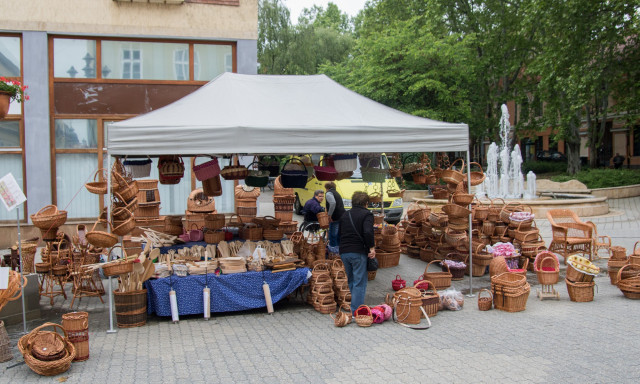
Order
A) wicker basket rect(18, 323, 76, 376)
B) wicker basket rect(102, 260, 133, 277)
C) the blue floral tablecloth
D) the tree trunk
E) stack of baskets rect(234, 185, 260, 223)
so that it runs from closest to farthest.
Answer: wicker basket rect(18, 323, 76, 376), wicker basket rect(102, 260, 133, 277), the blue floral tablecloth, stack of baskets rect(234, 185, 260, 223), the tree trunk

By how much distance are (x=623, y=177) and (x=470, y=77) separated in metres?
8.21

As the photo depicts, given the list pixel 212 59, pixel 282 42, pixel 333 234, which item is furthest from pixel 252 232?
pixel 282 42

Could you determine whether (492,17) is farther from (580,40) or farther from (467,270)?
(467,270)

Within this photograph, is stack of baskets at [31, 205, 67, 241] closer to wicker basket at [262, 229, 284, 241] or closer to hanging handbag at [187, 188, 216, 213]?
hanging handbag at [187, 188, 216, 213]

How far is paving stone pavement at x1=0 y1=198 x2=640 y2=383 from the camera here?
4934mm

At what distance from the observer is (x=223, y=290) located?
691 centimetres

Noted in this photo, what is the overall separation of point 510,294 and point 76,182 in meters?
10.2

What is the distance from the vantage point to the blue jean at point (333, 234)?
8977 millimetres

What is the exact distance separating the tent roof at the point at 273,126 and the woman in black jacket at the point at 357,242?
85 cm

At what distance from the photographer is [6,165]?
1241 centimetres

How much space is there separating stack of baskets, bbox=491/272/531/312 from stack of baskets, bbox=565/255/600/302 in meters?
0.81

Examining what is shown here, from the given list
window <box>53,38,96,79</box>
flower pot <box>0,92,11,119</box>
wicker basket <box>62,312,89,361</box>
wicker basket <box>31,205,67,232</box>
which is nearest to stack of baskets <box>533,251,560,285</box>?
wicker basket <box>62,312,89,361</box>

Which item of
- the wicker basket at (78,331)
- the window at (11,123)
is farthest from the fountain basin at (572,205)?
the wicker basket at (78,331)

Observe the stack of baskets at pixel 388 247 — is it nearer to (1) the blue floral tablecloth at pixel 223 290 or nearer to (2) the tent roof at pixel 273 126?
(2) the tent roof at pixel 273 126
